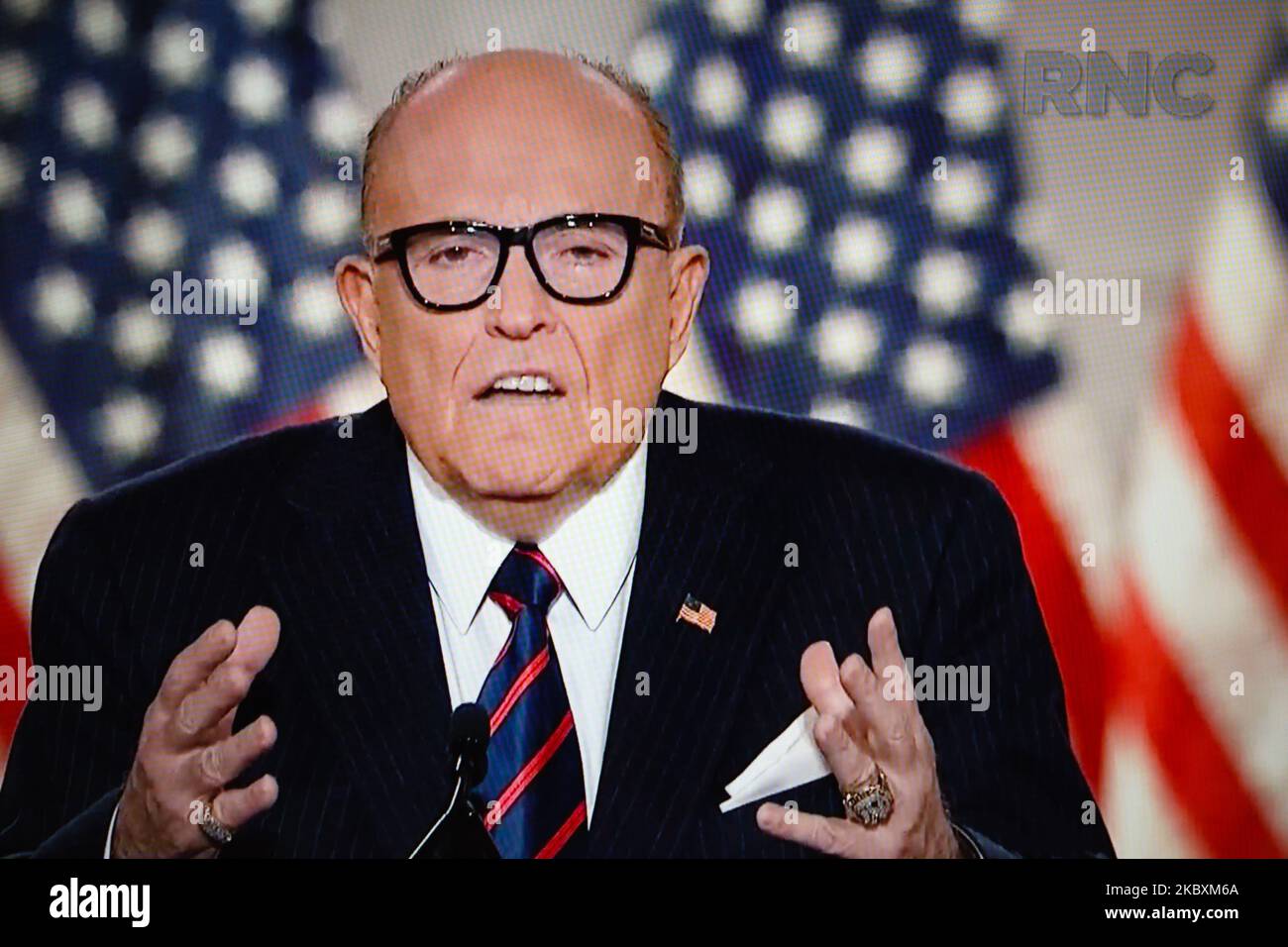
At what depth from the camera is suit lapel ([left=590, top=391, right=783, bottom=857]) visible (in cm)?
246

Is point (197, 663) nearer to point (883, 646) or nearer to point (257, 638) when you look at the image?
point (257, 638)

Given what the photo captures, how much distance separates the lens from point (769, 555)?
252 cm

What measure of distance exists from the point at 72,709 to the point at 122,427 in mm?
498

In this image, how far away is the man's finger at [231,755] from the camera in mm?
2209

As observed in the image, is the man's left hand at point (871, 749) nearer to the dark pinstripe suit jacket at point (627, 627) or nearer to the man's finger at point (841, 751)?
the man's finger at point (841, 751)

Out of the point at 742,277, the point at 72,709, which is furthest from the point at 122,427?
the point at 742,277

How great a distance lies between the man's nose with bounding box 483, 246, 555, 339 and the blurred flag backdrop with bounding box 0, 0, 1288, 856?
13.8 inches

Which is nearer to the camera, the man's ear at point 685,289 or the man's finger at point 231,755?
the man's finger at point 231,755

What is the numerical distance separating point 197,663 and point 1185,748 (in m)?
1.74

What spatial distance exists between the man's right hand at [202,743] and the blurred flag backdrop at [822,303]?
0.44 m
